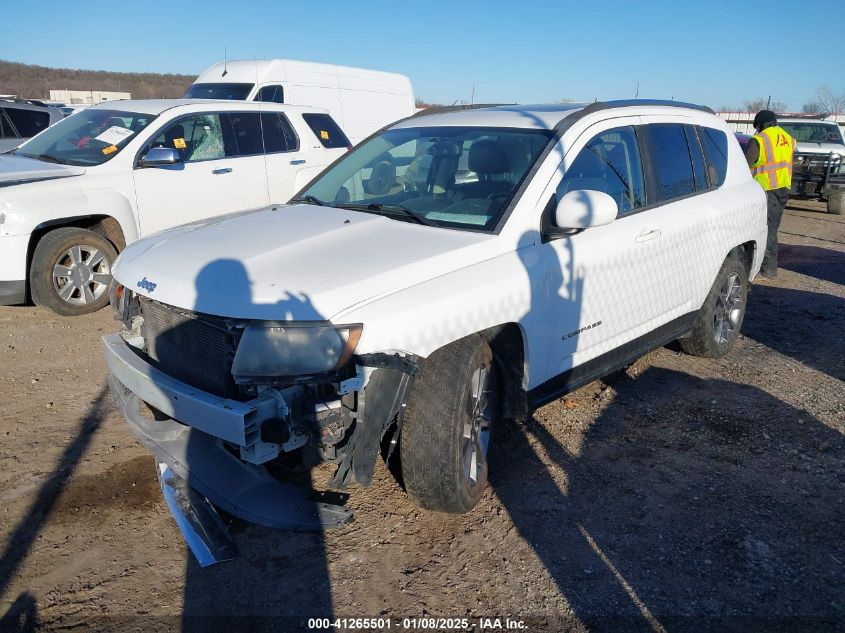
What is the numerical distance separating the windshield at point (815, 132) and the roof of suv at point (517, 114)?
13.7 metres

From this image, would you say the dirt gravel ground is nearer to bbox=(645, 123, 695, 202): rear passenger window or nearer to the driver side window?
bbox=(645, 123, 695, 202): rear passenger window

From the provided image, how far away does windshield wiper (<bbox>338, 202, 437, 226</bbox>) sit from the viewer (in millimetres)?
3601

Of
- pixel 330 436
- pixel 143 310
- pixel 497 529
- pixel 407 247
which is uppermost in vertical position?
pixel 407 247

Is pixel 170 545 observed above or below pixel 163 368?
below

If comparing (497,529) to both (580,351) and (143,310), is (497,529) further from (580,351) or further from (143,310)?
(143,310)

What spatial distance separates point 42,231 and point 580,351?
4.83 metres

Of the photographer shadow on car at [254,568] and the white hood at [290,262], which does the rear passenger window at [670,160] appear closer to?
the white hood at [290,262]

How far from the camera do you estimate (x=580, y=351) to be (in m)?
3.86

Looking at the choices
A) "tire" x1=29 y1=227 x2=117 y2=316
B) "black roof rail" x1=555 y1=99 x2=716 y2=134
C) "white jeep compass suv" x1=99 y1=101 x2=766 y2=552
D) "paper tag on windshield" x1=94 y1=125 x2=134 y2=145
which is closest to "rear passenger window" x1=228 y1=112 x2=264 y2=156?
"paper tag on windshield" x1=94 y1=125 x2=134 y2=145

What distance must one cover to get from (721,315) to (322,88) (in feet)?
27.8

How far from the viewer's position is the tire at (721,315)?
5152 millimetres

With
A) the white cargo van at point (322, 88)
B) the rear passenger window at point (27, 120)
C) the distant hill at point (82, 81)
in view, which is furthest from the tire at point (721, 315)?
the distant hill at point (82, 81)

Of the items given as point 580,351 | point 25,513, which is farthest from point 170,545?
point 580,351

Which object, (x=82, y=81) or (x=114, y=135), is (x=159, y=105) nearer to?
(x=114, y=135)
